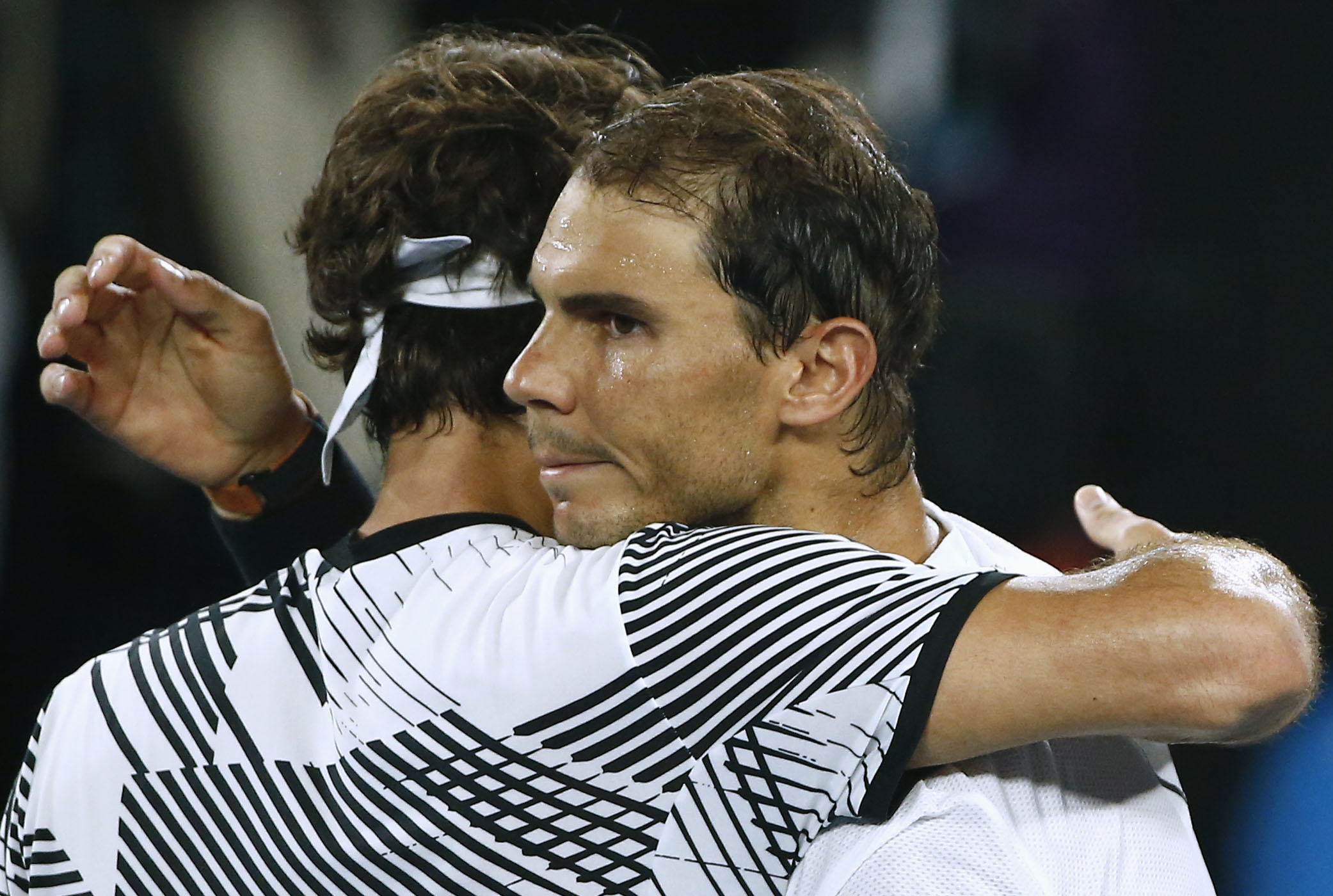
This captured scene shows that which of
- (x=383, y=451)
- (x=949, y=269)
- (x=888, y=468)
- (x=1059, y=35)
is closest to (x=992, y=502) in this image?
(x=949, y=269)

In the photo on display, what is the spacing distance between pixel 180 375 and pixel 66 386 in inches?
6.7

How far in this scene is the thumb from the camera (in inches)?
60.2

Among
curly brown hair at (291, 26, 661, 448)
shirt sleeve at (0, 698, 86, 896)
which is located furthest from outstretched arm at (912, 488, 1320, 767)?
shirt sleeve at (0, 698, 86, 896)

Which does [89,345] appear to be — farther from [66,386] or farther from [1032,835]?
[1032,835]

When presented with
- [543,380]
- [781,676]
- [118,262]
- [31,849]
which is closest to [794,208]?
[543,380]

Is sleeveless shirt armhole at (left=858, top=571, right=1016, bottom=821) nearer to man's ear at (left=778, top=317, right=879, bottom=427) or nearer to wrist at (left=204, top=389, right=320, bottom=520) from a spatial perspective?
man's ear at (left=778, top=317, right=879, bottom=427)

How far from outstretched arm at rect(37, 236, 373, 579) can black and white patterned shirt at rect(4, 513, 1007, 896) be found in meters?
0.43

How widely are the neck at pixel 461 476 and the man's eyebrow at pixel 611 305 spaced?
0.19m

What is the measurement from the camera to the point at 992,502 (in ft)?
9.88

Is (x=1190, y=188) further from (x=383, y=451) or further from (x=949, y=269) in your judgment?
(x=383, y=451)

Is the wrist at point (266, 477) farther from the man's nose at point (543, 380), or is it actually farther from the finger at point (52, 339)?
the man's nose at point (543, 380)

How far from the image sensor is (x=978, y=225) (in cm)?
312

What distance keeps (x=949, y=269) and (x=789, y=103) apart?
1772 millimetres

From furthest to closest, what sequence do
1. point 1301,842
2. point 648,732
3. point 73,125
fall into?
point 73,125 < point 1301,842 < point 648,732
